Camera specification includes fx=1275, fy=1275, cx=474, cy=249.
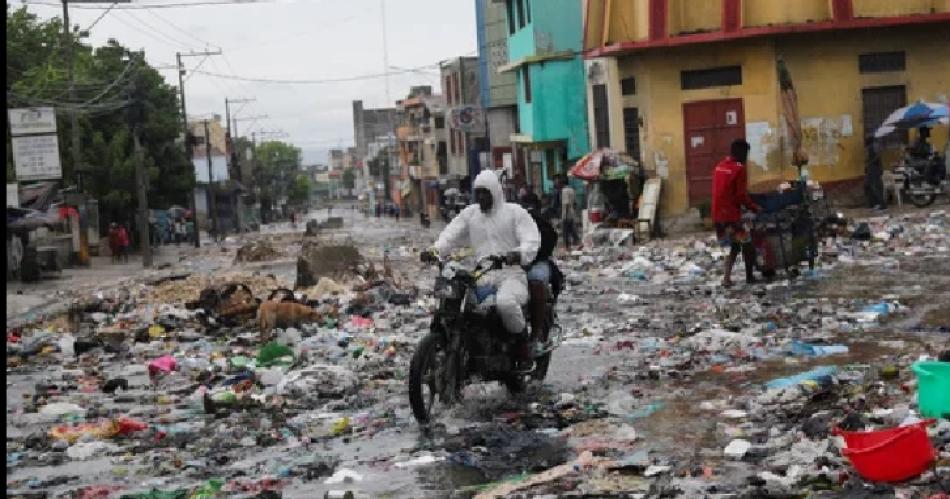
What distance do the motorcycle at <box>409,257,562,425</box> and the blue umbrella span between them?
1768cm

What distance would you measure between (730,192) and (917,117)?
12.0 m

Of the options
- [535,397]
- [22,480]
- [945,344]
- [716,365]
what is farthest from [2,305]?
[945,344]

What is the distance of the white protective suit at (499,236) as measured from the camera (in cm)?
876

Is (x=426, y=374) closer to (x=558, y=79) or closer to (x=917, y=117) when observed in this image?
(x=917, y=117)

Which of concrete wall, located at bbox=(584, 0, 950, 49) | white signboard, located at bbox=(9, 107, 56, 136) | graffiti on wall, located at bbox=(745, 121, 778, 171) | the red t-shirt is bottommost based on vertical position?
the red t-shirt

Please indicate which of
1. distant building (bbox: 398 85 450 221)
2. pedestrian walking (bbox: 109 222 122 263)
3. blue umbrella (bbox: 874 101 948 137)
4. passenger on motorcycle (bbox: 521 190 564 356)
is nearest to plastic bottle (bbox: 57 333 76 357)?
passenger on motorcycle (bbox: 521 190 564 356)

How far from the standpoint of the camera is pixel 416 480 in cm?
677

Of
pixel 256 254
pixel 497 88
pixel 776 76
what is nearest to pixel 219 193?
pixel 497 88

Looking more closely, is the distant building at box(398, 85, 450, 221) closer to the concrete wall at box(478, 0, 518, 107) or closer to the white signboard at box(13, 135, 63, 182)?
the concrete wall at box(478, 0, 518, 107)

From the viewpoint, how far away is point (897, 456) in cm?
552

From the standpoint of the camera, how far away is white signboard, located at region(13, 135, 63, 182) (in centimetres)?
3250

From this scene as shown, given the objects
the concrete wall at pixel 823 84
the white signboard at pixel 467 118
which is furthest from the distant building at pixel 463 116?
the concrete wall at pixel 823 84

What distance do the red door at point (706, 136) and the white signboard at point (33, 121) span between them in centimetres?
1607

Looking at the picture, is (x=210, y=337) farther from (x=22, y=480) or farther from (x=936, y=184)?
(x=936, y=184)
